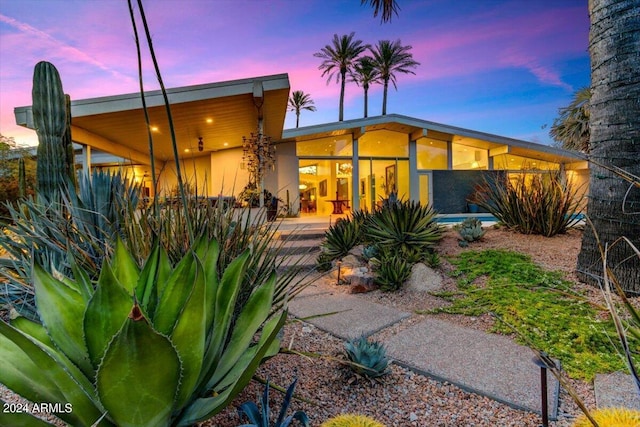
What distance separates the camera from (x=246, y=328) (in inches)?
50.2

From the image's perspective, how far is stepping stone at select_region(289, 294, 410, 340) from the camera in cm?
315

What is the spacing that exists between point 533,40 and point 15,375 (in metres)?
14.7

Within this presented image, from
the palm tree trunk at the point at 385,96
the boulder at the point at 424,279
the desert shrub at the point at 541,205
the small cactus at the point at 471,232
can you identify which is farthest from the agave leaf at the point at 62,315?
the palm tree trunk at the point at 385,96

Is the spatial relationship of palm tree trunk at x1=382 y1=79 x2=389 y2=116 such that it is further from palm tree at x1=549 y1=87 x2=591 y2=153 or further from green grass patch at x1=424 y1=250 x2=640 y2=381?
green grass patch at x1=424 y1=250 x2=640 y2=381

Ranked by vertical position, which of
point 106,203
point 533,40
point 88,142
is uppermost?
point 533,40

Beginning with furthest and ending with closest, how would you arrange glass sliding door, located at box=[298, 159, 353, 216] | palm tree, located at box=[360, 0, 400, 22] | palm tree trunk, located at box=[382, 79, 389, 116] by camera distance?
palm tree trunk, located at box=[382, 79, 389, 116], glass sliding door, located at box=[298, 159, 353, 216], palm tree, located at box=[360, 0, 400, 22]

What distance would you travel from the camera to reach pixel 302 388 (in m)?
2.12

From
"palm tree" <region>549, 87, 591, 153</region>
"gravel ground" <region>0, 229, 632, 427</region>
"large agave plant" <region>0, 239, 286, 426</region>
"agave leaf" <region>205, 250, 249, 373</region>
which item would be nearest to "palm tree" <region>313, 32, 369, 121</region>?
"palm tree" <region>549, 87, 591, 153</region>

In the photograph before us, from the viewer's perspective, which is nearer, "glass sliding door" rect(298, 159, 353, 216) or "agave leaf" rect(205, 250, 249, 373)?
"agave leaf" rect(205, 250, 249, 373)

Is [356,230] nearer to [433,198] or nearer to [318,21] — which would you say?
[318,21]

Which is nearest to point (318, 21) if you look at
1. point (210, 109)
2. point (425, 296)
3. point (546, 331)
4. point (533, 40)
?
point (210, 109)

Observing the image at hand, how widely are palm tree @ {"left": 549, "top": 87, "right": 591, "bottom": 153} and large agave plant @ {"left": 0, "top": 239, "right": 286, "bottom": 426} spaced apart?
20.2 meters

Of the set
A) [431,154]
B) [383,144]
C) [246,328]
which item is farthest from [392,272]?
[431,154]

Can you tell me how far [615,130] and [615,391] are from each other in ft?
8.60
